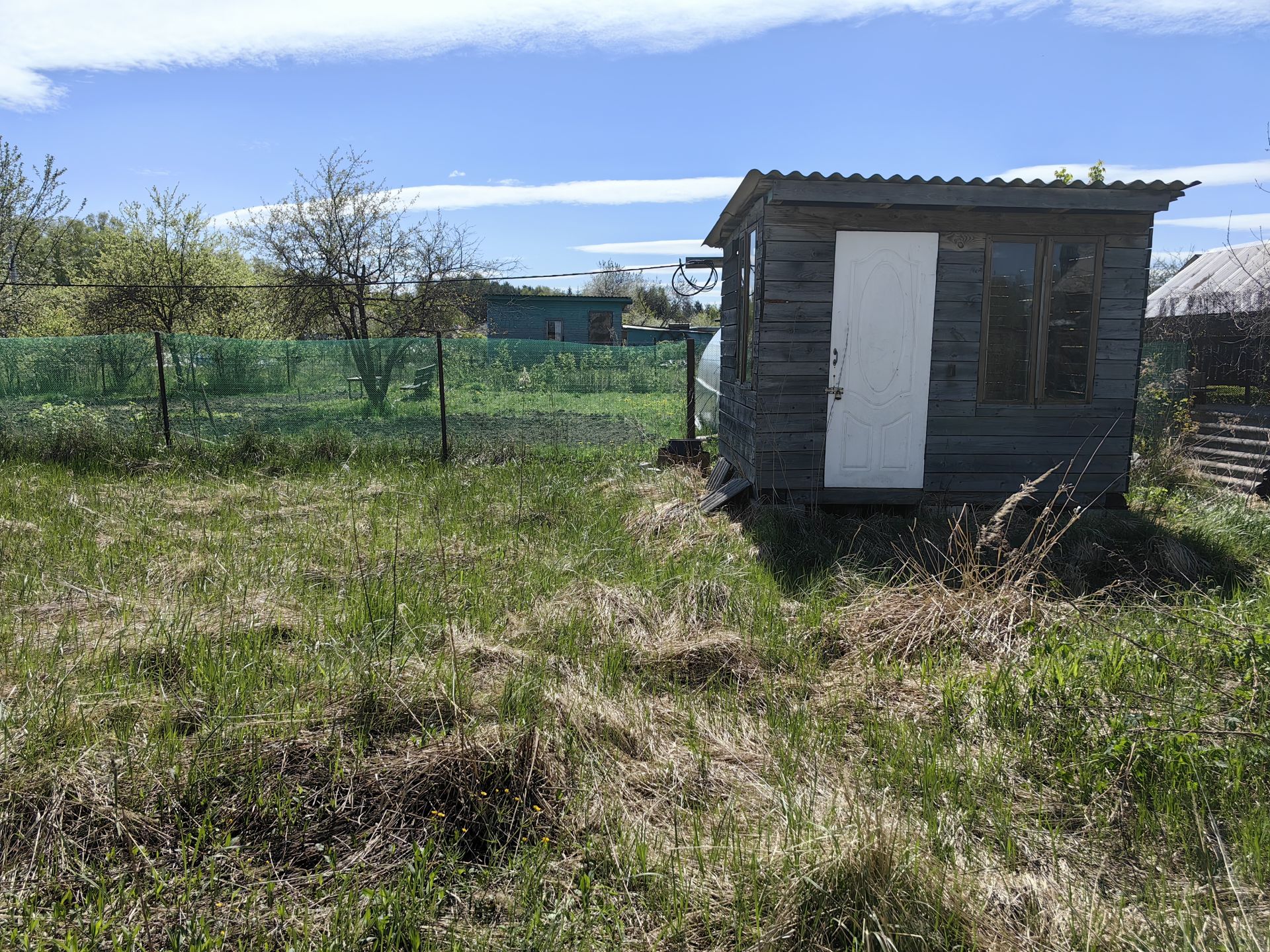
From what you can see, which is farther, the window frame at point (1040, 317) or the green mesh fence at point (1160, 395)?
the green mesh fence at point (1160, 395)

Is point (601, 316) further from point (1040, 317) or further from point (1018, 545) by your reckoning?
point (1018, 545)

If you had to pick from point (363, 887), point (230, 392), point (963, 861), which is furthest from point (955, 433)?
point (230, 392)

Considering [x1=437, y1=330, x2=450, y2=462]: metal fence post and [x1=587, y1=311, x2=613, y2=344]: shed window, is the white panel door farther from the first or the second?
[x1=587, y1=311, x2=613, y2=344]: shed window

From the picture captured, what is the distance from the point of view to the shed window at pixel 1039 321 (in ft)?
23.6

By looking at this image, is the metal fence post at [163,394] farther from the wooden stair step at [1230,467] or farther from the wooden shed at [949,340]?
the wooden stair step at [1230,467]

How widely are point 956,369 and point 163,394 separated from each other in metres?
9.38

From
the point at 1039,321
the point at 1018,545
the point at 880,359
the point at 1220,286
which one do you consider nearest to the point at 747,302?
the point at 880,359

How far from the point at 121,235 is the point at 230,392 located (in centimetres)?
1503

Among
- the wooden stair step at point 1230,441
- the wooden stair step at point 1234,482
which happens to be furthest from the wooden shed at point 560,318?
the wooden stair step at point 1234,482

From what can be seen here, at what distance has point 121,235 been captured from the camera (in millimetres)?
22078

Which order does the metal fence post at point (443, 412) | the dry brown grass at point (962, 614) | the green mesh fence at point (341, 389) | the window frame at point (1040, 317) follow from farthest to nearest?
the green mesh fence at point (341, 389)
the metal fence post at point (443, 412)
the window frame at point (1040, 317)
the dry brown grass at point (962, 614)

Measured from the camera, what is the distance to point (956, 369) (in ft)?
23.7

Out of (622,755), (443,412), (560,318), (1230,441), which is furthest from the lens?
(560,318)

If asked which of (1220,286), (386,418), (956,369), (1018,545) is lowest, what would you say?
(1018,545)
